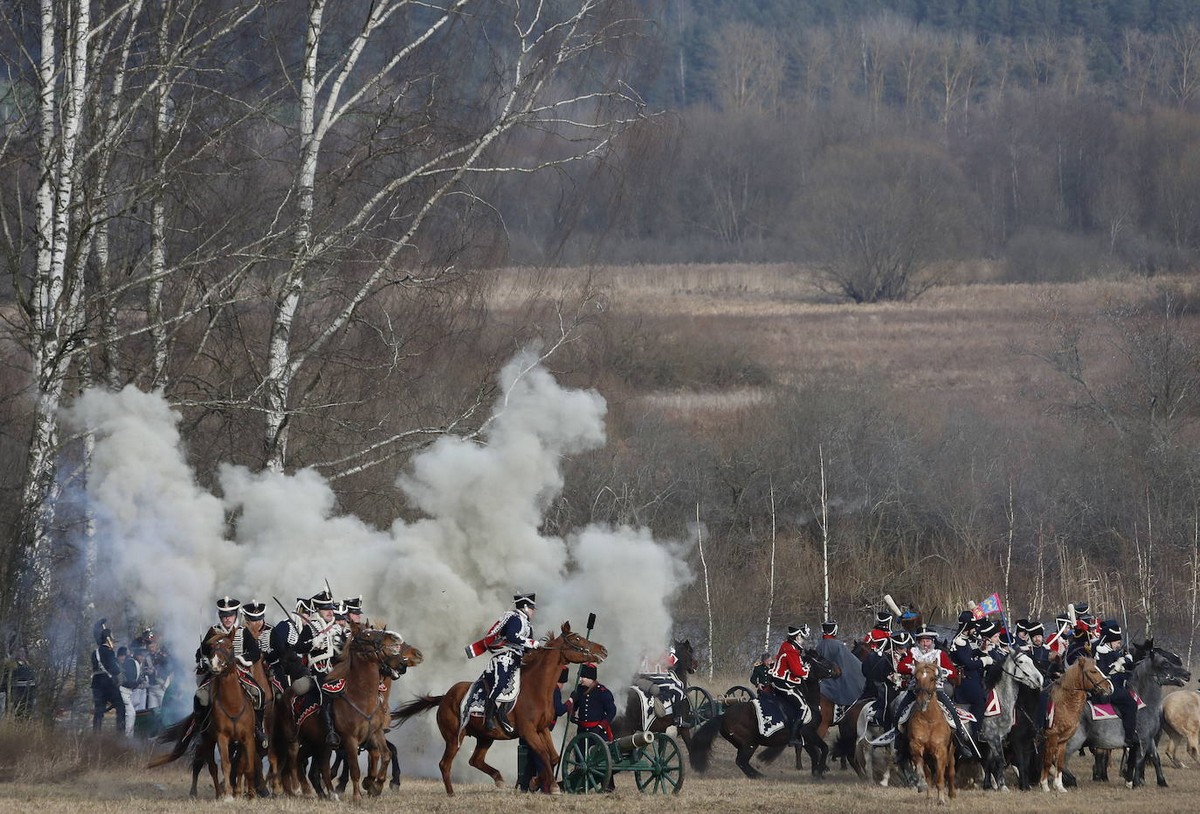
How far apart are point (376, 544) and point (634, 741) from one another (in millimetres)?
5706

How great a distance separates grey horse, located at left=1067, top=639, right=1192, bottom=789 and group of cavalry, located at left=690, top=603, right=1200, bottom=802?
16mm

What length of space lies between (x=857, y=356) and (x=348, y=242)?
115 feet

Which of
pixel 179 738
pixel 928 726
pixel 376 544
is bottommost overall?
pixel 179 738

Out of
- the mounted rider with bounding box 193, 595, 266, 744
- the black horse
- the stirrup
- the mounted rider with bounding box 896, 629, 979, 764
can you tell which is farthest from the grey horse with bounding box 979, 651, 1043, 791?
the mounted rider with bounding box 193, 595, 266, 744

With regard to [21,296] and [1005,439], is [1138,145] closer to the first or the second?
[1005,439]

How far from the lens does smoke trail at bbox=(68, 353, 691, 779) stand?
2027cm

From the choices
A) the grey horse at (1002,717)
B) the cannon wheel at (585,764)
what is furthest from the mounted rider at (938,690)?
the cannon wheel at (585,764)

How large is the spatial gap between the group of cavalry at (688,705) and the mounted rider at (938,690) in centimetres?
2

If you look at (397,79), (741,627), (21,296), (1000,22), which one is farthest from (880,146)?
(21,296)

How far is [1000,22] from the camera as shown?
122 meters

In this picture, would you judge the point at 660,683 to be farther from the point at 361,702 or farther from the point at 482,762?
the point at 361,702

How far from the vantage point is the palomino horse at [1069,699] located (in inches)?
691

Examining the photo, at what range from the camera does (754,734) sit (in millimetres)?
19562

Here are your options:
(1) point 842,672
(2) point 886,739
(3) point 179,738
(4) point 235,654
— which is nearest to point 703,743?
(1) point 842,672
